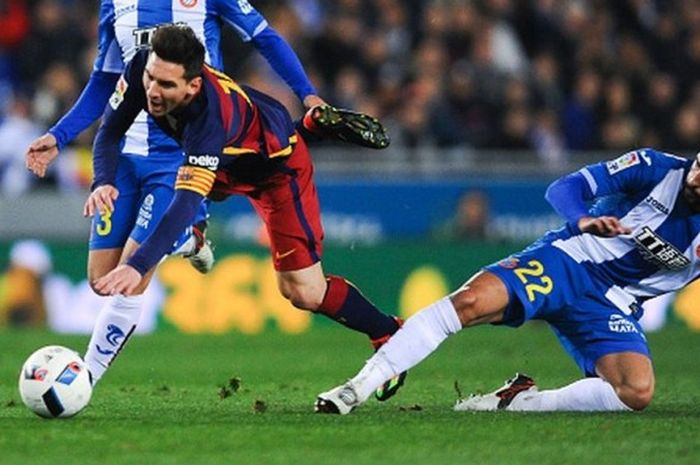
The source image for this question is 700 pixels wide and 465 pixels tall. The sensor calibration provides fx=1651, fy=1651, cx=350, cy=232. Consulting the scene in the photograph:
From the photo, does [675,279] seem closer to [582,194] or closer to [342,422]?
[582,194]

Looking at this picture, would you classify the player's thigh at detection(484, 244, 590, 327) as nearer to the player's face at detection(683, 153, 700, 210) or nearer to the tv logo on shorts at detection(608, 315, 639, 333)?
the tv logo on shorts at detection(608, 315, 639, 333)

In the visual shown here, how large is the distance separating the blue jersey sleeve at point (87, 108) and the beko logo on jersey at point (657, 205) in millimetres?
2920

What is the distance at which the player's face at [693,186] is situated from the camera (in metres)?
8.15

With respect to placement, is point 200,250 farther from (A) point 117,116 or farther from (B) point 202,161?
(B) point 202,161

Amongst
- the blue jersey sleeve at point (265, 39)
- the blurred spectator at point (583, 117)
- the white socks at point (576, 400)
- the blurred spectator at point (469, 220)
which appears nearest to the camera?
the white socks at point (576, 400)

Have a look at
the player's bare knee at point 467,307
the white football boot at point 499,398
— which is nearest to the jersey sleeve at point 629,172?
the player's bare knee at point 467,307

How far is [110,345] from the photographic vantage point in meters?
8.84

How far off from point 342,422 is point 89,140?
30.4 ft

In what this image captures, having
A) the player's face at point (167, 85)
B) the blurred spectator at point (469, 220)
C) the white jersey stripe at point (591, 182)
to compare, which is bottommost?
the blurred spectator at point (469, 220)

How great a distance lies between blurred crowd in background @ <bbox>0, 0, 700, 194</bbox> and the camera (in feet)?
54.4

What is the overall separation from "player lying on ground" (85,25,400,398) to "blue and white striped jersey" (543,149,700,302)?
1.26m

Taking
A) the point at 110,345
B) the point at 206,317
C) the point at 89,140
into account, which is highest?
the point at 110,345

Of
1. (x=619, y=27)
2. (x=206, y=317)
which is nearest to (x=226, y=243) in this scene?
(x=206, y=317)

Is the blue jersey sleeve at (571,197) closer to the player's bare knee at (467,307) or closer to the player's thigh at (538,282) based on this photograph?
the player's thigh at (538,282)
